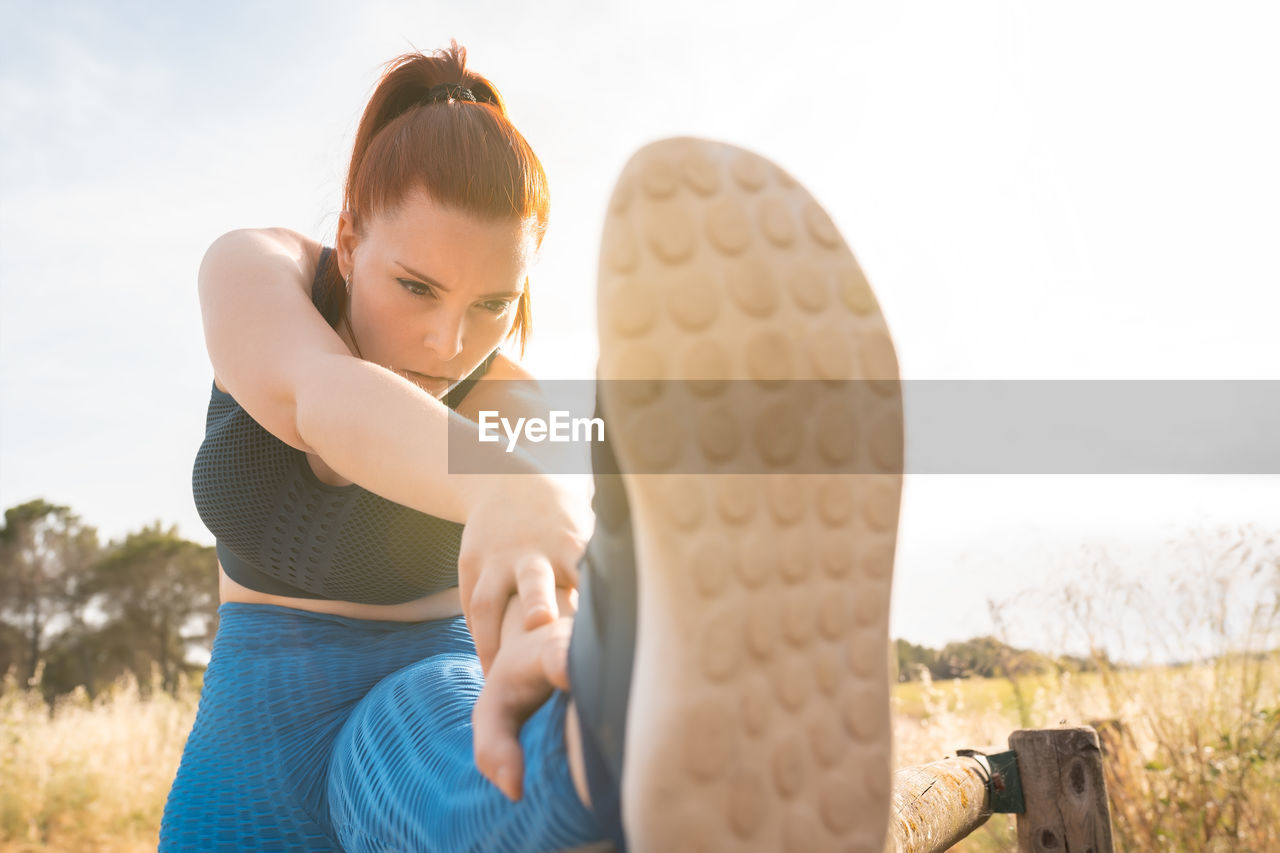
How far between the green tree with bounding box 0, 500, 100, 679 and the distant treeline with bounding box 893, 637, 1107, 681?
41.6 ft

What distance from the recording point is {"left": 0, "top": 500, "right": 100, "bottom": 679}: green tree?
→ 11961 mm

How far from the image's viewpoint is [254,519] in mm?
1156

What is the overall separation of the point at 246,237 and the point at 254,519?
38 centimetres

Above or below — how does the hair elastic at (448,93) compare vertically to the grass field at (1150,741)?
above

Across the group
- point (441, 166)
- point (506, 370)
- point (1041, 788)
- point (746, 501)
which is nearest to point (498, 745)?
point (746, 501)

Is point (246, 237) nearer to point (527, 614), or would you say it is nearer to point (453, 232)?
point (453, 232)

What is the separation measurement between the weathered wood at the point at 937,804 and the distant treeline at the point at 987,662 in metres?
1.22

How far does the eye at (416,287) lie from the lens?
117 centimetres

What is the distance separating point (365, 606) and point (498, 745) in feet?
2.44

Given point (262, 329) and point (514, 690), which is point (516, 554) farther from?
point (262, 329)

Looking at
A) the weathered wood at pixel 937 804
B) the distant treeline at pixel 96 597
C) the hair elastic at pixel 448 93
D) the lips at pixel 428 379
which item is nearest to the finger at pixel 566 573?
the lips at pixel 428 379

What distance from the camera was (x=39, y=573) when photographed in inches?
488

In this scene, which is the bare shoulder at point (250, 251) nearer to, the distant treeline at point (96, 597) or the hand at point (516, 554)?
the hand at point (516, 554)

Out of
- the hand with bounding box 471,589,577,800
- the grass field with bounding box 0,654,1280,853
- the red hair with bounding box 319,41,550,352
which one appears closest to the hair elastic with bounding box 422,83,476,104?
the red hair with bounding box 319,41,550,352
